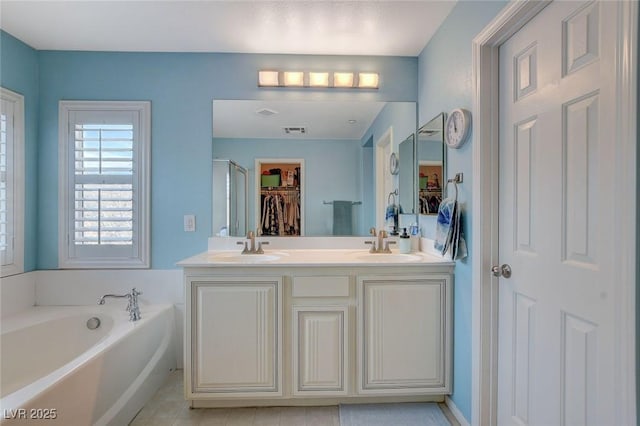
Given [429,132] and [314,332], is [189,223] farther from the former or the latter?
[429,132]

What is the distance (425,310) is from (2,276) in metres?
2.67

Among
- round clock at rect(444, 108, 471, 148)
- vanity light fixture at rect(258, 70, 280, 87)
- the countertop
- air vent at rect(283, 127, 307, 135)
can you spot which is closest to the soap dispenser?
the countertop

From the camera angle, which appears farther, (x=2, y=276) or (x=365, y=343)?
(x=2, y=276)

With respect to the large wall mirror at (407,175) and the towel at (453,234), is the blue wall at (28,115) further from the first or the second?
the towel at (453,234)

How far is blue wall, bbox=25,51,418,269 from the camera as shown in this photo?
2.40 metres

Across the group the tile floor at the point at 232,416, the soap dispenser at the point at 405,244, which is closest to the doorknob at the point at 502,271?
the soap dispenser at the point at 405,244

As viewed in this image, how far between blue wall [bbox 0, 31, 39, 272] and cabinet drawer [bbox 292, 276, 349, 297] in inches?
76.1

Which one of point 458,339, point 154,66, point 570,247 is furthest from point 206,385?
point 154,66

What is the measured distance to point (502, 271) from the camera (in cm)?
158

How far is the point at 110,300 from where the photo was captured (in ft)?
7.86

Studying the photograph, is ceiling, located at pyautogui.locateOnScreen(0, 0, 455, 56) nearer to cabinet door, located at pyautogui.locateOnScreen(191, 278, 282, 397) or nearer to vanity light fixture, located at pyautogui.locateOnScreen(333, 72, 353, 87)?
vanity light fixture, located at pyautogui.locateOnScreen(333, 72, 353, 87)

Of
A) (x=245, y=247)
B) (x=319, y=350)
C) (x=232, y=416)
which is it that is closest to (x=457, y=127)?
(x=319, y=350)

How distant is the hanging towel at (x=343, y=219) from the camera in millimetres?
2533

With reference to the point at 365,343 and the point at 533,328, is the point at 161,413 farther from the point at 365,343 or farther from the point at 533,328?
the point at 533,328
